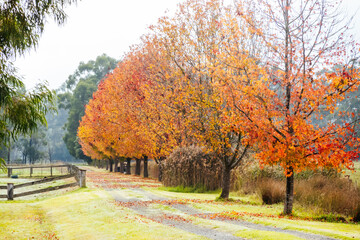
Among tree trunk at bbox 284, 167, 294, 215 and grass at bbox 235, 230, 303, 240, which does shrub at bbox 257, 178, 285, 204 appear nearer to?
tree trunk at bbox 284, 167, 294, 215

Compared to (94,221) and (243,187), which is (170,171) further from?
(94,221)

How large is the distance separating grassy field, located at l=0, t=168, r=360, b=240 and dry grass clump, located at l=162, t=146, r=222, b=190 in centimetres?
435

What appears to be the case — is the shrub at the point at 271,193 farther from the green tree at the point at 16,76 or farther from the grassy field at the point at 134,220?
the green tree at the point at 16,76

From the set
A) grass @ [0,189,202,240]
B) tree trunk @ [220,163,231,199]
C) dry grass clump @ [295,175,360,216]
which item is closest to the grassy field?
grass @ [0,189,202,240]

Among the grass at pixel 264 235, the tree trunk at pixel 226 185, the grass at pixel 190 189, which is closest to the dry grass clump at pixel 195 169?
the grass at pixel 190 189

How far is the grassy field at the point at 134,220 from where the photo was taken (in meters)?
10.7

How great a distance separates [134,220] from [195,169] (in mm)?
11555

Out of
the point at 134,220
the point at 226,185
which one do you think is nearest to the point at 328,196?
the point at 226,185

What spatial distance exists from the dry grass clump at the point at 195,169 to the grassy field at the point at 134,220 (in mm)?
4349

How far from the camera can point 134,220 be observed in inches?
507

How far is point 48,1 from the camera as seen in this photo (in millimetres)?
14266

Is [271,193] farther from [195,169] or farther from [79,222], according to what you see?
[79,222]

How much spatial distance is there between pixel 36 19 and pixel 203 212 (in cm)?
1031

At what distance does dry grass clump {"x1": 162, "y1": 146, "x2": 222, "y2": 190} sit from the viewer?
77.7 ft
